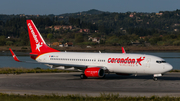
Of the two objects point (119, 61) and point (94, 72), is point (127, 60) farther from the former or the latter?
point (94, 72)

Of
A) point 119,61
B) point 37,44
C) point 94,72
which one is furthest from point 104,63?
point 37,44

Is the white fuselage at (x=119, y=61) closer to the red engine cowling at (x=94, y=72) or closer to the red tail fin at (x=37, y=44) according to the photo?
the red engine cowling at (x=94, y=72)

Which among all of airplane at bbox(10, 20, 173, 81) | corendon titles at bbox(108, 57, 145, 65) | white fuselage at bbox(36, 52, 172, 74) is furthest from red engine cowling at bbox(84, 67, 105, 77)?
corendon titles at bbox(108, 57, 145, 65)

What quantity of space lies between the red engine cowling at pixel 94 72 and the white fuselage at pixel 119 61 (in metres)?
1.41

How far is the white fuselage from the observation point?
3294 centimetres

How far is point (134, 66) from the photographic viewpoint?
33750 millimetres

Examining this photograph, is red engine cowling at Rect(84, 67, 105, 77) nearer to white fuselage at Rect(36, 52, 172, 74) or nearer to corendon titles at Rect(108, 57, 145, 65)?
white fuselage at Rect(36, 52, 172, 74)

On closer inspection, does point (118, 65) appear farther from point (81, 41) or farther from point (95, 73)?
point (81, 41)

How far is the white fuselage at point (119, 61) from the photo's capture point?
108 feet

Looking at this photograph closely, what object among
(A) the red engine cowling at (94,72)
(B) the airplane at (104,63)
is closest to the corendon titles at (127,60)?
(B) the airplane at (104,63)

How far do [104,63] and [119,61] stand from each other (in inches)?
80.9

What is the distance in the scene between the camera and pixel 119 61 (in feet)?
113

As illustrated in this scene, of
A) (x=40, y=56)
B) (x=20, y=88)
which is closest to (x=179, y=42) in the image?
(x=40, y=56)

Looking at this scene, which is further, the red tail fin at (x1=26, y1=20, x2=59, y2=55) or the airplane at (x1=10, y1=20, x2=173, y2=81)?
the red tail fin at (x1=26, y1=20, x2=59, y2=55)
